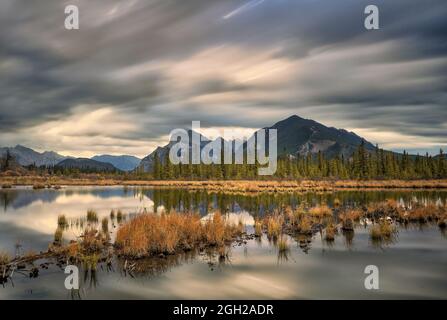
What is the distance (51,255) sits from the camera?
16.8 metres

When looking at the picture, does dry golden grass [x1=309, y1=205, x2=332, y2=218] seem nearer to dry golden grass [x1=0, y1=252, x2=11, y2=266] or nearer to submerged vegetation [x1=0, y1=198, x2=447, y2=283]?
submerged vegetation [x1=0, y1=198, x2=447, y2=283]

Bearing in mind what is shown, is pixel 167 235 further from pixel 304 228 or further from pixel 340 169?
pixel 340 169

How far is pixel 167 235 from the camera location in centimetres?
1780

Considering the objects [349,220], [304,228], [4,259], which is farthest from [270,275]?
[349,220]

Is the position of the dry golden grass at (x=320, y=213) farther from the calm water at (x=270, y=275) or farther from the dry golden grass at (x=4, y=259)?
the dry golden grass at (x=4, y=259)

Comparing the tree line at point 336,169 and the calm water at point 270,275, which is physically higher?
the tree line at point 336,169

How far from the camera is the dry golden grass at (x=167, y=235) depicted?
55.4 ft

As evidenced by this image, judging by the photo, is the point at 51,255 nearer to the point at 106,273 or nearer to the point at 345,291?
the point at 106,273

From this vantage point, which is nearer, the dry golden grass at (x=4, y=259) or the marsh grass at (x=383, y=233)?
the dry golden grass at (x=4, y=259)

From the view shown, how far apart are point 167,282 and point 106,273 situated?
103 inches

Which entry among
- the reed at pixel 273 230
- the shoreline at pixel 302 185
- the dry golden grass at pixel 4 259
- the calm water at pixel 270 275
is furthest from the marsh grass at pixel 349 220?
the shoreline at pixel 302 185

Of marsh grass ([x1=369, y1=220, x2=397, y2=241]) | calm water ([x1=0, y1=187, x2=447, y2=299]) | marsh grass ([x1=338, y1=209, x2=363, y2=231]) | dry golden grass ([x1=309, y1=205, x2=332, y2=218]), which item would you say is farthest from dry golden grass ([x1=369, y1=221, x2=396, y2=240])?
dry golden grass ([x1=309, y1=205, x2=332, y2=218])

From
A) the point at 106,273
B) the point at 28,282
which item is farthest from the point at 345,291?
the point at 28,282

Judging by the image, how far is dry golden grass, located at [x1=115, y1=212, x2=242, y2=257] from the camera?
16.9 meters
